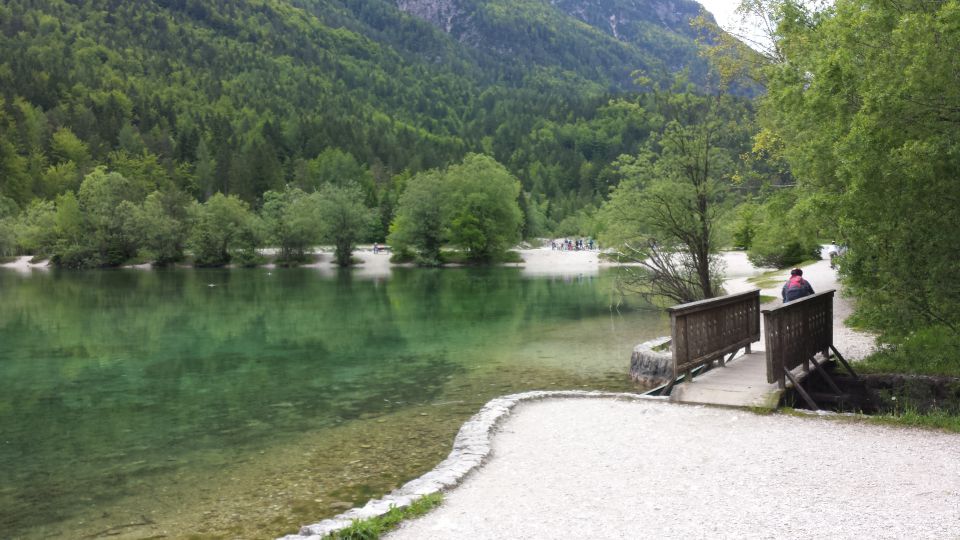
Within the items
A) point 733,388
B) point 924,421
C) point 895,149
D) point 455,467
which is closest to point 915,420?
point 924,421

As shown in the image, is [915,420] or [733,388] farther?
[733,388]

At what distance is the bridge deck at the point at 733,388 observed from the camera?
12.6 m

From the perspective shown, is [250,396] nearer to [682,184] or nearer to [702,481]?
[702,481]

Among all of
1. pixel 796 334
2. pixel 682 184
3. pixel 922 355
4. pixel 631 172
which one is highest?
pixel 631 172

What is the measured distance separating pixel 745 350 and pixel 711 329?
2.67 metres

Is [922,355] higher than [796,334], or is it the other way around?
[796,334]

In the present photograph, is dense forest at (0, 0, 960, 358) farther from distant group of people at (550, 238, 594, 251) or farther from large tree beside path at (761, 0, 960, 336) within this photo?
distant group of people at (550, 238, 594, 251)

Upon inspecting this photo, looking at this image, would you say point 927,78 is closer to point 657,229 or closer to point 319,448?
Result: point 319,448

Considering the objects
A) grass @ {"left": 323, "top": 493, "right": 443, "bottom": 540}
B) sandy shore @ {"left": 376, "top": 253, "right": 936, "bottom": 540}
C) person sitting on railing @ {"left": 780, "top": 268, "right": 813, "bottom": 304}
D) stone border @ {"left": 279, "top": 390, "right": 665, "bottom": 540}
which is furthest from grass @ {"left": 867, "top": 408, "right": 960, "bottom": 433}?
→ grass @ {"left": 323, "top": 493, "right": 443, "bottom": 540}

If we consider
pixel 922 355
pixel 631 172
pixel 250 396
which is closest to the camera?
pixel 922 355

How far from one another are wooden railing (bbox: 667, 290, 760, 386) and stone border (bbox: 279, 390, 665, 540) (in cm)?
119

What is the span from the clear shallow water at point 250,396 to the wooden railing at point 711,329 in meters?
3.42

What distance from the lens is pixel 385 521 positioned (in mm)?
7559

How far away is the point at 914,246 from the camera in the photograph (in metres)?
12.4
